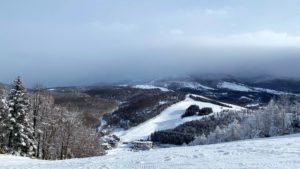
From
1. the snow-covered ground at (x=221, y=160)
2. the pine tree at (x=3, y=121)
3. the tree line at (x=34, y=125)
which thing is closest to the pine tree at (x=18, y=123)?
the tree line at (x=34, y=125)

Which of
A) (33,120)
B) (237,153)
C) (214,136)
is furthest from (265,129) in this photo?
(237,153)

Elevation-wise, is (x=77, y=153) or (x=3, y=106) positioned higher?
(x=3, y=106)

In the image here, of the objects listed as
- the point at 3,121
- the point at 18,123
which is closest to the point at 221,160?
the point at 18,123

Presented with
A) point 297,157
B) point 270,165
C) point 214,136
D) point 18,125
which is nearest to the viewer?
point 270,165

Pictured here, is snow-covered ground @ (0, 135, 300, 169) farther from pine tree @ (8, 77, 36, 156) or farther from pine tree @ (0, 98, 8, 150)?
pine tree @ (0, 98, 8, 150)

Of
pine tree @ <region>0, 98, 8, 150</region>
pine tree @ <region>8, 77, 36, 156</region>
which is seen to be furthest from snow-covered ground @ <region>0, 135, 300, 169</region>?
pine tree @ <region>0, 98, 8, 150</region>

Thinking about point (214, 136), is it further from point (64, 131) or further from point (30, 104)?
point (30, 104)

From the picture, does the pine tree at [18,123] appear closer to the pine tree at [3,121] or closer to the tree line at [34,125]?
the tree line at [34,125]

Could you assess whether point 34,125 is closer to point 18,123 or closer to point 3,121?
point 18,123
